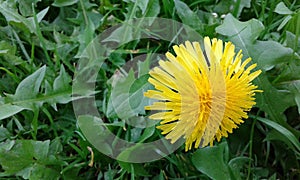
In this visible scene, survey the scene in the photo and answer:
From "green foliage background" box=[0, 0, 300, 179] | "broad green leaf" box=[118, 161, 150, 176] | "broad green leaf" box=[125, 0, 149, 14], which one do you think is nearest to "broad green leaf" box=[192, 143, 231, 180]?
"green foliage background" box=[0, 0, 300, 179]

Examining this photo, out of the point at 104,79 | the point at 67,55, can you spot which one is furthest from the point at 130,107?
the point at 67,55

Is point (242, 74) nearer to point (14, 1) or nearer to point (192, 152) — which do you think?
point (192, 152)

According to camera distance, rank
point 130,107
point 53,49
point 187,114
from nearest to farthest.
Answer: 1. point 187,114
2. point 130,107
3. point 53,49

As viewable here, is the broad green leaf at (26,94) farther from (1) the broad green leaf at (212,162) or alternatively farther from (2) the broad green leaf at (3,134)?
(1) the broad green leaf at (212,162)

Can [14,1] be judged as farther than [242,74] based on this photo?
Yes

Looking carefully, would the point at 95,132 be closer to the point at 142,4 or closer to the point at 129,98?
the point at 129,98
